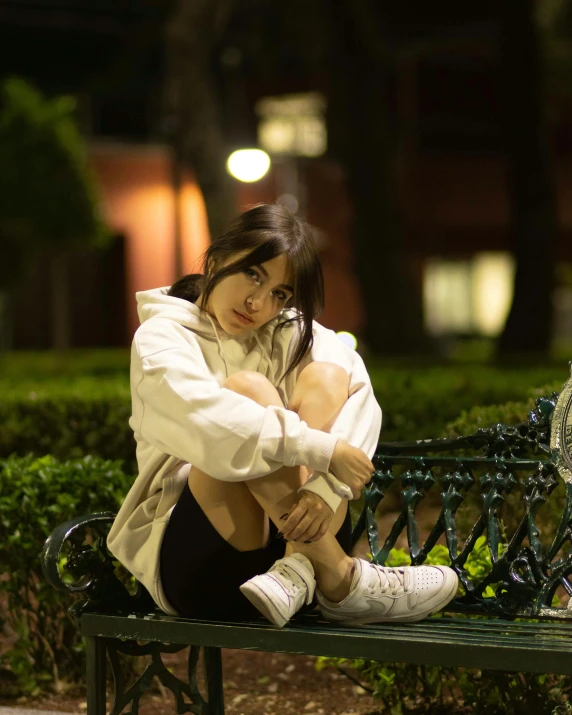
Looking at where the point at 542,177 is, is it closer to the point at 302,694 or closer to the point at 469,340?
the point at 302,694

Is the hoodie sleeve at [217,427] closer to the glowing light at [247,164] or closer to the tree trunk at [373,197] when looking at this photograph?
the glowing light at [247,164]

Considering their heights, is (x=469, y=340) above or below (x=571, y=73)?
below

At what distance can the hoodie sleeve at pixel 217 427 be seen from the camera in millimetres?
2900

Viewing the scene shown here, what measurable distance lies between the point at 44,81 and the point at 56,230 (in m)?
8.61

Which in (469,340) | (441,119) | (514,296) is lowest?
(469,340)

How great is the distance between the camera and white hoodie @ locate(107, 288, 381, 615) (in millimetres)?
2910

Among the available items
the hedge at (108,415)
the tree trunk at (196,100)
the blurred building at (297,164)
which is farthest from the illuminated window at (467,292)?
the hedge at (108,415)

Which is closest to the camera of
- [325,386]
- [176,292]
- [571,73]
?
[325,386]

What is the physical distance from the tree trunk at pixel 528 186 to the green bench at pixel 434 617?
9477 mm

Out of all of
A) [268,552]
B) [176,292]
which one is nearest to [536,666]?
[268,552]

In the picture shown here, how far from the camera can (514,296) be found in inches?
519

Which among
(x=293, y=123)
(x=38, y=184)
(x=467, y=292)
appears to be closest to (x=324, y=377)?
(x=38, y=184)

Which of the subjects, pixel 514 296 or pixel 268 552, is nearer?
pixel 268 552

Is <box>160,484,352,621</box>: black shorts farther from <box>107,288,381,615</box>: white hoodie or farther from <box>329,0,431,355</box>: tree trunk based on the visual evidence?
<box>329,0,431,355</box>: tree trunk
